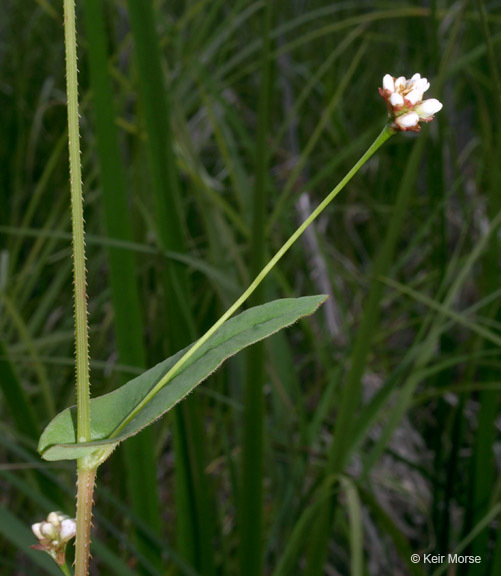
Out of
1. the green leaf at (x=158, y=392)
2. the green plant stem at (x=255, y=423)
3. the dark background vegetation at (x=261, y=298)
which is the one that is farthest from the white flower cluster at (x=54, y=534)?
the green plant stem at (x=255, y=423)

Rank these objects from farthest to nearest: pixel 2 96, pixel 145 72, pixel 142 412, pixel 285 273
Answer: pixel 2 96, pixel 285 273, pixel 145 72, pixel 142 412

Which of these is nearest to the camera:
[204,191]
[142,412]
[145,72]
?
[142,412]

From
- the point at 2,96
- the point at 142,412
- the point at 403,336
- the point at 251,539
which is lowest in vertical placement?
the point at 251,539

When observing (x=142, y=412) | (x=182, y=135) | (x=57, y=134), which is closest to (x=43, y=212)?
(x=57, y=134)

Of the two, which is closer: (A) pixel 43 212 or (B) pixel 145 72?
(B) pixel 145 72

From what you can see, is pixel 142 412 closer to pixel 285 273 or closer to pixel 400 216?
pixel 400 216

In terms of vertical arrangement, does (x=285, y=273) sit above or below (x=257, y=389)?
above

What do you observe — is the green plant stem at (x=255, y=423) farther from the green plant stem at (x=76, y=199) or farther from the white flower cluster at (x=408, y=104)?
the green plant stem at (x=76, y=199)
